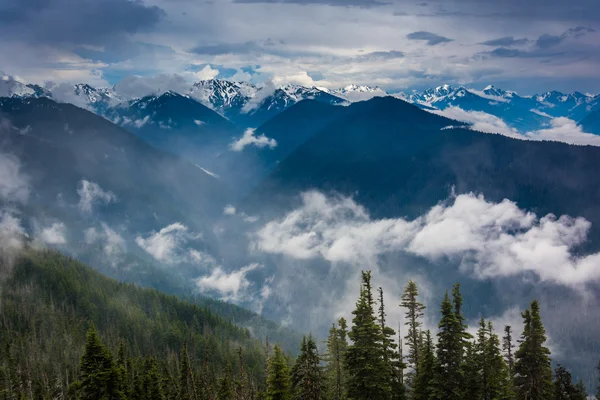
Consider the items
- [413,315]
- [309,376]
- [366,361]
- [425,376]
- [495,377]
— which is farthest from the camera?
[413,315]

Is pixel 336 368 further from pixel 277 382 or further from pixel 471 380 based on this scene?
pixel 471 380

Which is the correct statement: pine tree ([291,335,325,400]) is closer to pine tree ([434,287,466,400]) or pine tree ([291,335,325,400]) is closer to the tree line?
the tree line

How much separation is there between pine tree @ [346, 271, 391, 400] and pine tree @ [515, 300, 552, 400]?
1430 centimetres

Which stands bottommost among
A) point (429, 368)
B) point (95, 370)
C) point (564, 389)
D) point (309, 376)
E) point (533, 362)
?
point (564, 389)

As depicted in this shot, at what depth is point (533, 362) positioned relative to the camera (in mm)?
43562

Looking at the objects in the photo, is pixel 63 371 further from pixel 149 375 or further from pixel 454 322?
pixel 454 322

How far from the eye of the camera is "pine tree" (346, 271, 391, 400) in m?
37.1

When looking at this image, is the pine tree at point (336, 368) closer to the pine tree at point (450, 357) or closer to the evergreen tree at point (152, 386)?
the pine tree at point (450, 357)

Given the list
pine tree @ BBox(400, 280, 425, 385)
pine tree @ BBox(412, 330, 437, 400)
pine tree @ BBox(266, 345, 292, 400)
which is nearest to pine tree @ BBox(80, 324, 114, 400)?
pine tree @ BBox(266, 345, 292, 400)

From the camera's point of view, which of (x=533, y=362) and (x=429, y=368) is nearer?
(x=429, y=368)

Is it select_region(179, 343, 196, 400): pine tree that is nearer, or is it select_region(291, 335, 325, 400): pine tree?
select_region(291, 335, 325, 400): pine tree

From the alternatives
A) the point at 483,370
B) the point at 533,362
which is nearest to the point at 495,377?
the point at 483,370

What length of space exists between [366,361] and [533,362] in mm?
17272

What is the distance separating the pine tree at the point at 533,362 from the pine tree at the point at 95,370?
37.9 m
